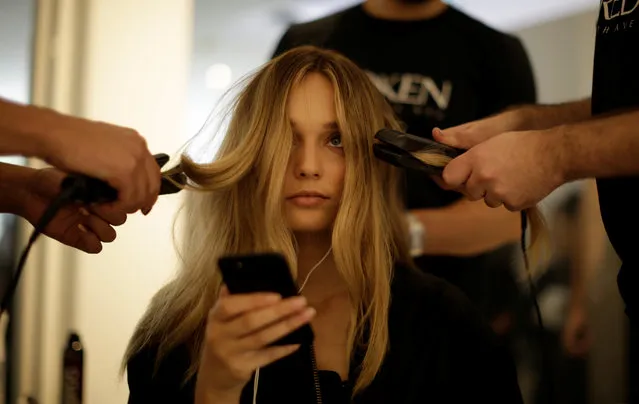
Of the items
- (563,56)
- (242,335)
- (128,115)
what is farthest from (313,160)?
(563,56)

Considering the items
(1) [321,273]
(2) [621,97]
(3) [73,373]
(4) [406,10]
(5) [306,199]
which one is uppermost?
(4) [406,10]

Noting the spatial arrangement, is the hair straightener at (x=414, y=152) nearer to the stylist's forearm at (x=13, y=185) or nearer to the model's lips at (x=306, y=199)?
the model's lips at (x=306, y=199)

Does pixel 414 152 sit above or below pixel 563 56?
below

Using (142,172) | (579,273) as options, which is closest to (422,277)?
(142,172)

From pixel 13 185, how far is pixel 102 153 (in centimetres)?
25

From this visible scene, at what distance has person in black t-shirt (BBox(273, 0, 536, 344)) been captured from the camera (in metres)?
1.19

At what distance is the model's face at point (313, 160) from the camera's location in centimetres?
85

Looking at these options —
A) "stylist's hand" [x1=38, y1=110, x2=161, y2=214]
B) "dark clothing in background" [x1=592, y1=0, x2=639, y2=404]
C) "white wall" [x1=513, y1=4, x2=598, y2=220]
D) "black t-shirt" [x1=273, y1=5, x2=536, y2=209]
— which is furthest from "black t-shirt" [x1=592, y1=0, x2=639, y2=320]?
"white wall" [x1=513, y1=4, x2=598, y2=220]

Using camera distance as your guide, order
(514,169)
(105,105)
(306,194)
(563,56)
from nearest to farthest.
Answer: (514,169)
(306,194)
(105,105)
(563,56)

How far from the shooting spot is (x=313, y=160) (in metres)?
0.85

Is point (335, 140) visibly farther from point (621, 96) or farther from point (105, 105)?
point (105, 105)

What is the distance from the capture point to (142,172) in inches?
26.5

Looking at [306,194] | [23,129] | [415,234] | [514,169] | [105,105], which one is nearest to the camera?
[23,129]

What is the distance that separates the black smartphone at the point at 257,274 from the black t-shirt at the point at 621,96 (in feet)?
1.38
